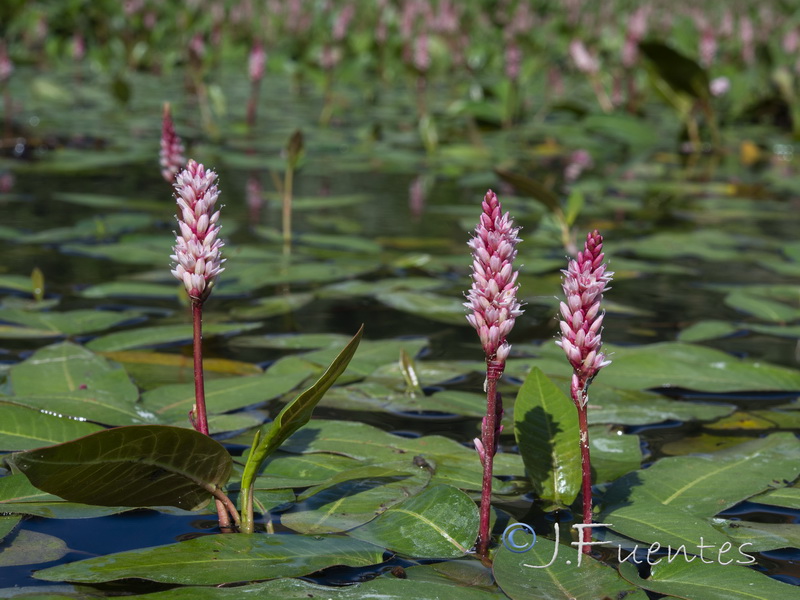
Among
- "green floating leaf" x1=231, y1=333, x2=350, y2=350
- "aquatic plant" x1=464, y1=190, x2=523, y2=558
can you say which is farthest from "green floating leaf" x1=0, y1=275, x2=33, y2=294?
"aquatic plant" x1=464, y1=190, x2=523, y2=558

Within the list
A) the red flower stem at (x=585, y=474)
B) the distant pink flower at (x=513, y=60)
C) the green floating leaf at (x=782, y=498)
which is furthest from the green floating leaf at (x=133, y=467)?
the distant pink flower at (x=513, y=60)

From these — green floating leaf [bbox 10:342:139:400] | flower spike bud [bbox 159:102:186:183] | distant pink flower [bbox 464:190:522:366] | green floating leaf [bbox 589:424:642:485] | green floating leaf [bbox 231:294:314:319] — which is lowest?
green floating leaf [bbox 589:424:642:485]

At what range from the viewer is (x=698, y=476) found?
170 cm

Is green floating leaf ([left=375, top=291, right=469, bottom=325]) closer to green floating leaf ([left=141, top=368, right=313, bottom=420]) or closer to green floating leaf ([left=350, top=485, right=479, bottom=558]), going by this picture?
green floating leaf ([left=141, top=368, right=313, bottom=420])

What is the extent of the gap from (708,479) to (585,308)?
0.65 meters

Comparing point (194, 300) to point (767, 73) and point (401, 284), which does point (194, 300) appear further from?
point (767, 73)

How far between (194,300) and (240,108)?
6504 millimetres

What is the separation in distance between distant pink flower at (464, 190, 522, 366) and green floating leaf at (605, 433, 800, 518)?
47 centimetres

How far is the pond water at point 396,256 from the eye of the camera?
2.04 metres

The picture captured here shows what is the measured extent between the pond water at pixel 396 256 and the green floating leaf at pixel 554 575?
0.21m

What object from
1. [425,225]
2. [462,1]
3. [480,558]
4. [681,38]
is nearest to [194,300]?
[480,558]

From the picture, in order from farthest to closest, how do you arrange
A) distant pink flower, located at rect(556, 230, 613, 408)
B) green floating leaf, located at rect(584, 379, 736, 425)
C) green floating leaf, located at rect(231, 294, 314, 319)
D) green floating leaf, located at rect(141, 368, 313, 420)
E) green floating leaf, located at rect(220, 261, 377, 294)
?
green floating leaf, located at rect(220, 261, 377, 294) < green floating leaf, located at rect(231, 294, 314, 319) < green floating leaf, located at rect(584, 379, 736, 425) < green floating leaf, located at rect(141, 368, 313, 420) < distant pink flower, located at rect(556, 230, 613, 408)

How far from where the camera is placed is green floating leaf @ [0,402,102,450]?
163 centimetres

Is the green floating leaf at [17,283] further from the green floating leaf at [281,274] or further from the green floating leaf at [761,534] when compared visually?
the green floating leaf at [761,534]
